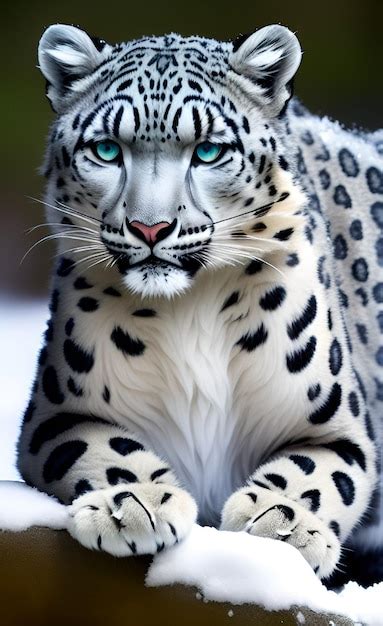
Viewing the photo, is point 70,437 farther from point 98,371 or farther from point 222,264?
point 222,264

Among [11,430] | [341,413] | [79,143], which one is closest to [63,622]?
[11,430]

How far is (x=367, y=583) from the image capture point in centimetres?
190

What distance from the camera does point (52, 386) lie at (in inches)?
71.7

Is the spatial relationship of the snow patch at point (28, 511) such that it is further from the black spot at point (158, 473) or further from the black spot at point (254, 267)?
the black spot at point (254, 267)

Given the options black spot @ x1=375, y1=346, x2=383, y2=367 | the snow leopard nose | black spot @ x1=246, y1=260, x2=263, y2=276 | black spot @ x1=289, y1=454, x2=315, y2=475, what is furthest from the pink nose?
black spot @ x1=375, y1=346, x2=383, y2=367

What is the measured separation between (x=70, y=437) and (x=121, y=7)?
0.74 metres

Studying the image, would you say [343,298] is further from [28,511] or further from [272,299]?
[28,511]

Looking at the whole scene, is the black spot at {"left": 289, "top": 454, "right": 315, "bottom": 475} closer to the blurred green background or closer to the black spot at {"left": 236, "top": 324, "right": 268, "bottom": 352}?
the black spot at {"left": 236, "top": 324, "right": 268, "bottom": 352}

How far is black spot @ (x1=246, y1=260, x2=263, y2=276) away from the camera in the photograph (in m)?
1.79

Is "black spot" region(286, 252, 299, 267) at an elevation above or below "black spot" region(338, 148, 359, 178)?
below

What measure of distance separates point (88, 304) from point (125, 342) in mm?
79

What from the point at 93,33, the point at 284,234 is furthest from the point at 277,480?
the point at 93,33

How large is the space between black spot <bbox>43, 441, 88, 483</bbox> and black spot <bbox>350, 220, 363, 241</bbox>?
68 cm

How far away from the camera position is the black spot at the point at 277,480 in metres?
1.74
